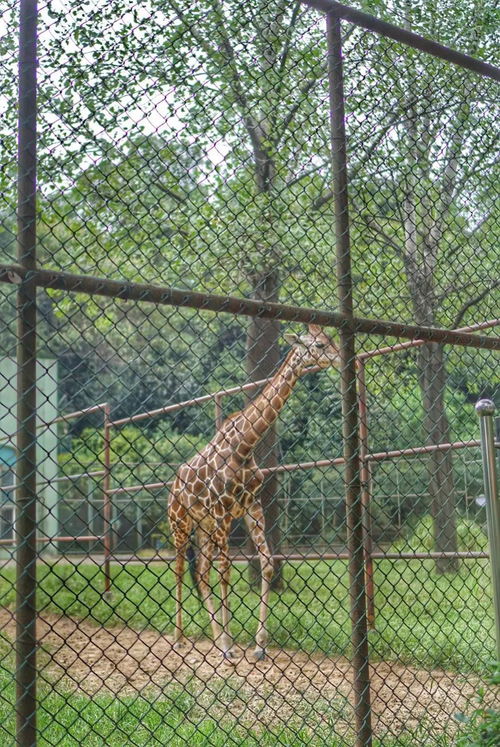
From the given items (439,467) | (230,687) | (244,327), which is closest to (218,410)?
(244,327)

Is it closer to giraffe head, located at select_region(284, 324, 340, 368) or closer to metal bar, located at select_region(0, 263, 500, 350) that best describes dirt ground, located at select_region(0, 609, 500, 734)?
metal bar, located at select_region(0, 263, 500, 350)

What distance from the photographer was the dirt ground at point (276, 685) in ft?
11.0

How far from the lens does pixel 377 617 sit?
6.35 metres

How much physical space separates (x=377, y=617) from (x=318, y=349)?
7.71ft

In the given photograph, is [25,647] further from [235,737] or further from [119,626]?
[119,626]

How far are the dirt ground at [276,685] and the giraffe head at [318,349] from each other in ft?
5.53

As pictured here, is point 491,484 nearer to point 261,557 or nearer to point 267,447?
point 261,557

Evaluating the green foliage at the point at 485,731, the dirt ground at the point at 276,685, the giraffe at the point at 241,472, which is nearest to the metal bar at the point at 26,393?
the dirt ground at the point at 276,685

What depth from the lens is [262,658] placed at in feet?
16.4

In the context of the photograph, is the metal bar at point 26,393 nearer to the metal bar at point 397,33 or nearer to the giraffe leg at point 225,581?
the metal bar at point 397,33

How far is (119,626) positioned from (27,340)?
5308mm

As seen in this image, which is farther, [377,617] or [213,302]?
[377,617]

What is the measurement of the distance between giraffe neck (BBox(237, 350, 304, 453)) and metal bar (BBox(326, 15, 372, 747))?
2.20 meters

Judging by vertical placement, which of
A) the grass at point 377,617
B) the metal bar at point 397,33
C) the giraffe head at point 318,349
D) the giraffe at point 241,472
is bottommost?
the grass at point 377,617
